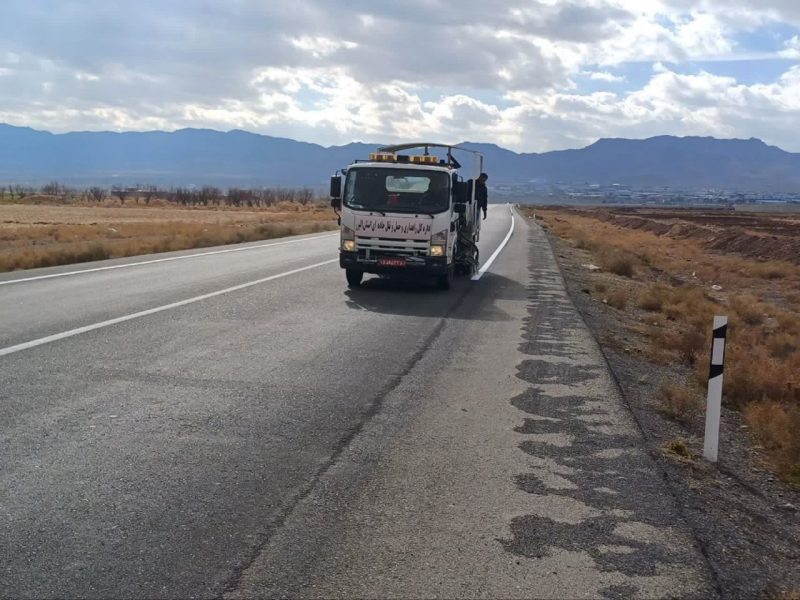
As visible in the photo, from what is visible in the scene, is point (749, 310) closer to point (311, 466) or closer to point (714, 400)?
point (714, 400)

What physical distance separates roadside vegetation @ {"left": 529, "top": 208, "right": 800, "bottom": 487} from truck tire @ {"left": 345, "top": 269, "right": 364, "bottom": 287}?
15.7ft

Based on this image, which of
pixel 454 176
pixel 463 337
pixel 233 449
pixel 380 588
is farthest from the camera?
pixel 454 176

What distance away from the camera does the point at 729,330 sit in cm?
1603

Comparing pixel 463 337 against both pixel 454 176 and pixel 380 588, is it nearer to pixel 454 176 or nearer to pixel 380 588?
pixel 454 176

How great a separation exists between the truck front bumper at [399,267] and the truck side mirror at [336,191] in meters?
0.91

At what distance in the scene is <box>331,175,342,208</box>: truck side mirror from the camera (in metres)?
16.2

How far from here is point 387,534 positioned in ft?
16.2

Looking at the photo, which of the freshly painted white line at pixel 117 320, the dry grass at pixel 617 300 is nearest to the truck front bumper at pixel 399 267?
the freshly painted white line at pixel 117 320

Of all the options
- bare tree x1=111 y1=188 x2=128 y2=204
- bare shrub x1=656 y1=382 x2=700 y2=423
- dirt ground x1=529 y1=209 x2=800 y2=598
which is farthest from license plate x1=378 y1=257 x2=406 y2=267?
bare tree x1=111 y1=188 x2=128 y2=204

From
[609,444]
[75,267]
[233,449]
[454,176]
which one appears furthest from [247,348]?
[75,267]

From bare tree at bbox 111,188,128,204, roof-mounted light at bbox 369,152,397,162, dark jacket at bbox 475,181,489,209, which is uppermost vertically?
roof-mounted light at bbox 369,152,397,162

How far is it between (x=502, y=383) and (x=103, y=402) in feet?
12.4

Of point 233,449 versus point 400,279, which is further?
point 400,279

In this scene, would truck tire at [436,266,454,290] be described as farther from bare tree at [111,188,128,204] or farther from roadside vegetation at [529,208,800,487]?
bare tree at [111,188,128,204]
